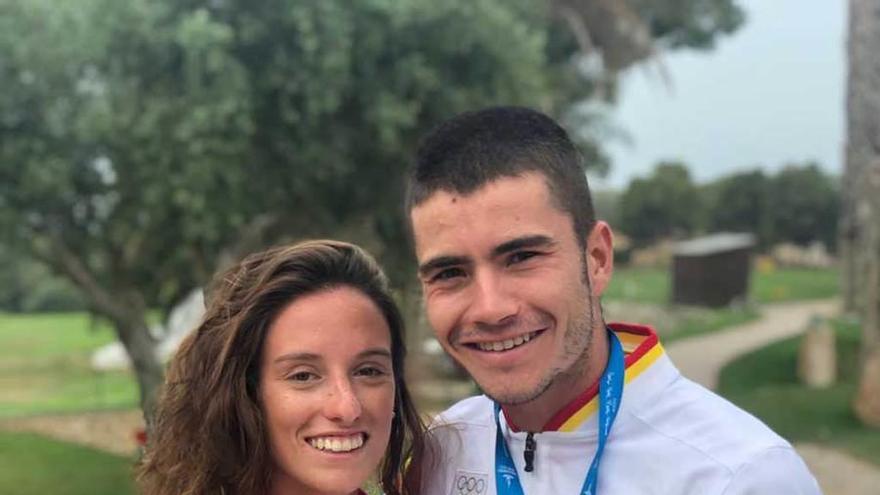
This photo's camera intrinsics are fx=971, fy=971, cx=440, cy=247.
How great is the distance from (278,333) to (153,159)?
23.8ft

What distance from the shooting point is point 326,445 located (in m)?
2.14

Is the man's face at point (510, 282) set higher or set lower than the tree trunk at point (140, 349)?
higher

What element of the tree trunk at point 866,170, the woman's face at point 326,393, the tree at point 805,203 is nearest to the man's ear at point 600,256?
A: the woman's face at point 326,393

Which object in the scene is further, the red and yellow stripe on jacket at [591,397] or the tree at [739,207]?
the tree at [739,207]

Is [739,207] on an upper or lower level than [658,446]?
lower

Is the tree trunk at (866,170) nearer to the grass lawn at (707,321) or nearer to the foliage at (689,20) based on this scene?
the grass lawn at (707,321)

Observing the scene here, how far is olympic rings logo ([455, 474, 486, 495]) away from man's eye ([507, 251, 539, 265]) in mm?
582

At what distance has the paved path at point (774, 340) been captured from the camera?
7961 millimetres

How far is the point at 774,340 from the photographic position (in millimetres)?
16578

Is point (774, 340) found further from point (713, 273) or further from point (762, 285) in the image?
point (762, 285)

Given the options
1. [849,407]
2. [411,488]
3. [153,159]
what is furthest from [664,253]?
[411,488]

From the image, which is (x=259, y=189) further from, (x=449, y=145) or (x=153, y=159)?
(x=449, y=145)

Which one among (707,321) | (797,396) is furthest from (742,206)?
(797,396)

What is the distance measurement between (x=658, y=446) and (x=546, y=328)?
0.31 m
